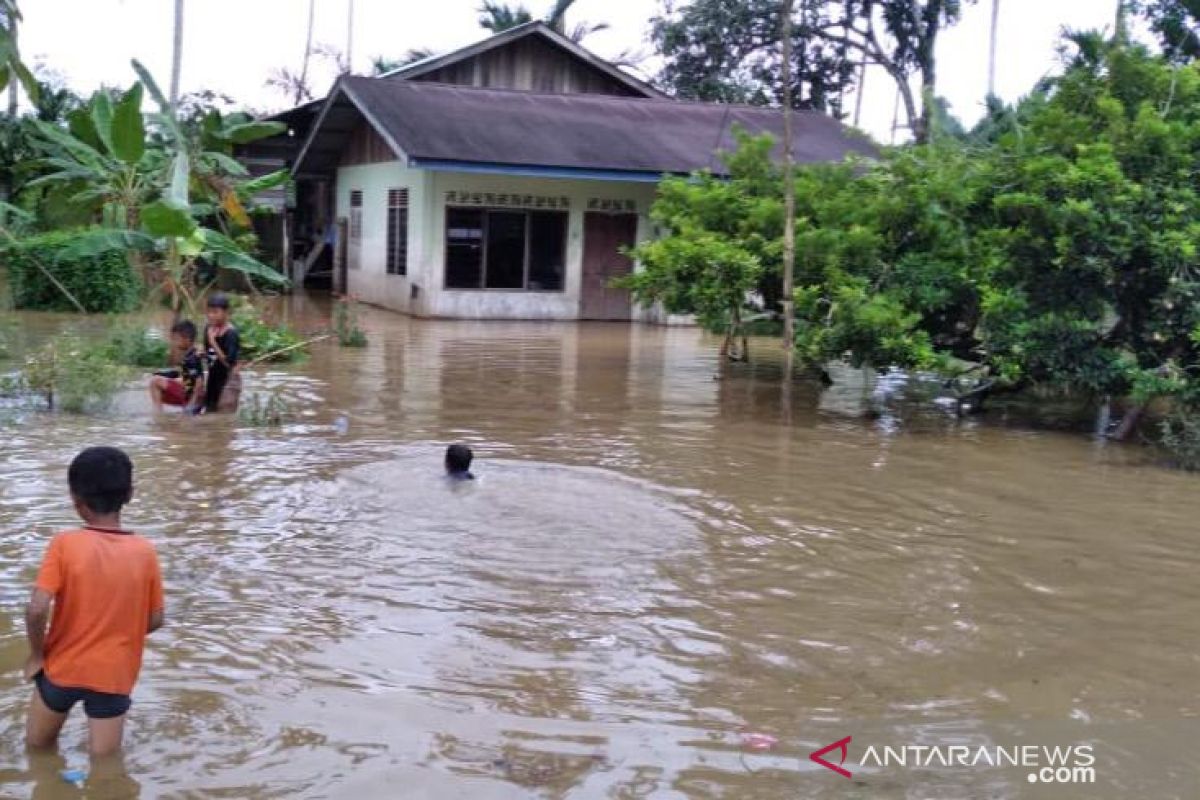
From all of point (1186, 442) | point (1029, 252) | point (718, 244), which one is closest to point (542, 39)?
point (718, 244)

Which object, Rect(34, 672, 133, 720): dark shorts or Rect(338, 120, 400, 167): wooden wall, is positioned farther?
Rect(338, 120, 400, 167): wooden wall

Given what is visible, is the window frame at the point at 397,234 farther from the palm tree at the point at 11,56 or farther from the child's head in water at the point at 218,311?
the palm tree at the point at 11,56

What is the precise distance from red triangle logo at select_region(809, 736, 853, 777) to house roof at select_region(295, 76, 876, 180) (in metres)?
16.4

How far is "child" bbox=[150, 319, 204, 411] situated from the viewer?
10.6 meters

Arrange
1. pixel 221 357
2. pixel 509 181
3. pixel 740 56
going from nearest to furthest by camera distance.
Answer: pixel 221 357 → pixel 509 181 → pixel 740 56

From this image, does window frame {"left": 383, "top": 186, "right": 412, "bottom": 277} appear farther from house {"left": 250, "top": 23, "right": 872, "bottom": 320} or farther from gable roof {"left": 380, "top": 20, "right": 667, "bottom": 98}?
gable roof {"left": 380, "top": 20, "right": 667, "bottom": 98}

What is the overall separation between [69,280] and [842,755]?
18.3 meters

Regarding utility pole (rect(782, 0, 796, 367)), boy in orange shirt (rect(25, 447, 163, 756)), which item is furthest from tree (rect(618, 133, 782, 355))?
boy in orange shirt (rect(25, 447, 163, 756))

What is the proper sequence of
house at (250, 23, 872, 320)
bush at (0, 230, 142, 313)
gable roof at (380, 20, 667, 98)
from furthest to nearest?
gable roof at (380, 20, 667, 98) < house at (250, 23, 872, 320) < bush at (0, 230, 142, 313)

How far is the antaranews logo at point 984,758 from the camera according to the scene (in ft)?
14.1

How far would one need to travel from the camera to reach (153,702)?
460 cm

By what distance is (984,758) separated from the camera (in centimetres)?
440

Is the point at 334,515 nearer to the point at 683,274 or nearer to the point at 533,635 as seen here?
the point at 533,635

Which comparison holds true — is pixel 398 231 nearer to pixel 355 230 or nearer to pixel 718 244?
pixel 355 230
